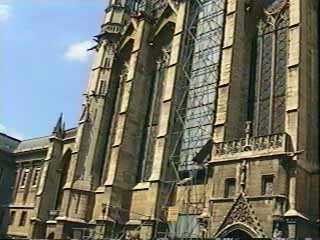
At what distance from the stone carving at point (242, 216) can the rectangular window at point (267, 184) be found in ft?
3.21

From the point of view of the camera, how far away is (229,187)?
22969 millimetres

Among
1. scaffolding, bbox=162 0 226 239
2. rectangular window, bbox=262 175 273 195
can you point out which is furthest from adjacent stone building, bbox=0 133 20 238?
rectangular window, bbox=262 175 273 195

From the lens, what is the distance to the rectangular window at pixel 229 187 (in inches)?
896

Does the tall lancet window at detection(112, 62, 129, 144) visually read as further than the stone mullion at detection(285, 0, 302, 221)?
Yes

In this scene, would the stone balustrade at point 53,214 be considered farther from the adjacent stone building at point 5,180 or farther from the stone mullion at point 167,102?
the stone mullion at point 167,102

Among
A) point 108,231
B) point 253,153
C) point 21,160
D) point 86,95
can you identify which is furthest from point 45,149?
point 253,153

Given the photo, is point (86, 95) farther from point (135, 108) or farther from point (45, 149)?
point (45, 149)

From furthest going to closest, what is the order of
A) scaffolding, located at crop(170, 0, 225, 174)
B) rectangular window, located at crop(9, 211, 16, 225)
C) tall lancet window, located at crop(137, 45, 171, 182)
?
rectangular window, located at crop(9, 211, 16, 225) < tall lancet window, located at crop(137, 45, 171, 182) < scaffolding, located at crop(170, 0, 225, 174)

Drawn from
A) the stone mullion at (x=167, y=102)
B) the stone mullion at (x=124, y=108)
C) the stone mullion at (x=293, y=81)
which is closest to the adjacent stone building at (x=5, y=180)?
the stone mullion at (x=124, y=108)

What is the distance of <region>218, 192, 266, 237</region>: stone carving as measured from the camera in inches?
815

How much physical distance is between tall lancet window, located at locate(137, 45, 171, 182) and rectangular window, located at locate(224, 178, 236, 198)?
960 centimetres

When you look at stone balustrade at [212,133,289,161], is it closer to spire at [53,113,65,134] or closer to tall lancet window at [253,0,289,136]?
tall lancet window at [253,0,289,136]

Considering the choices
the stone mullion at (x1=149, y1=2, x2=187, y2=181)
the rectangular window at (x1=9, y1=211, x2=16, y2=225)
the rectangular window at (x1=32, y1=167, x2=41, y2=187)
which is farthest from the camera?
the rectangular window at (x1=9, y1=211, x2=16, y2=225)

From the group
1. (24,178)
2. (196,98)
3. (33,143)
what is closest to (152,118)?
(196,98)
